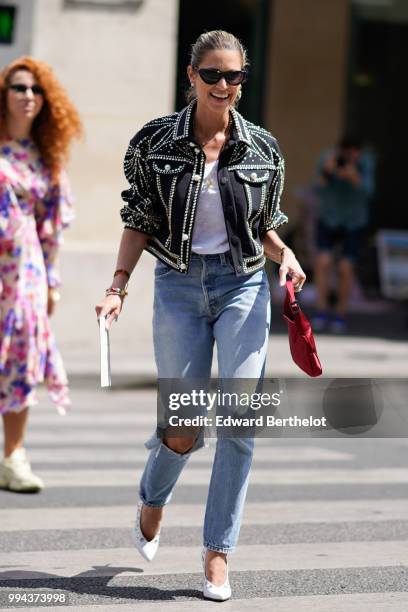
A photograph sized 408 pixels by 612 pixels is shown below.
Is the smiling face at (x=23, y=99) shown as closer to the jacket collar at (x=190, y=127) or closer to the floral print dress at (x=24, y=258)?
the floral print dress at (x=24, y=258)

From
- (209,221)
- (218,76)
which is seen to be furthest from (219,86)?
(209,221)

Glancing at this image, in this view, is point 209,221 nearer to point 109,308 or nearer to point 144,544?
point 109,308

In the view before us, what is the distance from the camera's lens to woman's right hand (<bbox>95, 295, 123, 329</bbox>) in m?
5.05

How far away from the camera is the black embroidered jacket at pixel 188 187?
5117 millimetres

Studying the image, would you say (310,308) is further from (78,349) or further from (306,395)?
(306,395)

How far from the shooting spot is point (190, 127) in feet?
17.0

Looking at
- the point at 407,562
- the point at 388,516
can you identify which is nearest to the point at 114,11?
the point at 388,516

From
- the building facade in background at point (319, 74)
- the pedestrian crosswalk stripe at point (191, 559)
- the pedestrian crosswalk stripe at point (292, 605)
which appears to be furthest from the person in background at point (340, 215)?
the pedestrian crosswalk stripe at point (292, 605)

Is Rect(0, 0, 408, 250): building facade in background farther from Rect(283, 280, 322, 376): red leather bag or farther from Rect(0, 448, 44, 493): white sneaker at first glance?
Rect(283, 280, 322, 376): red leather bag

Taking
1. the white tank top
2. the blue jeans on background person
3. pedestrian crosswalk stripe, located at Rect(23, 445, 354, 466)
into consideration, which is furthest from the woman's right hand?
pedestrian crosswalk stripe, located at Rect(23, 445, 354, 466)

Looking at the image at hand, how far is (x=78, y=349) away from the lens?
13.1 m

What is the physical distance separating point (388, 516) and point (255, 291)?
2008mm

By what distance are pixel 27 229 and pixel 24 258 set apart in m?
0.14

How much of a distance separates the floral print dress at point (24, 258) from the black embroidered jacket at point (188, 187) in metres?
1.88
